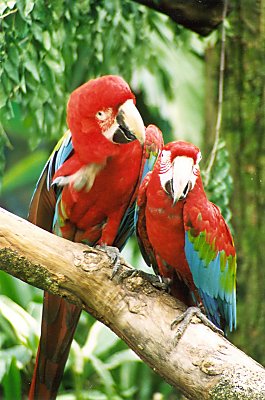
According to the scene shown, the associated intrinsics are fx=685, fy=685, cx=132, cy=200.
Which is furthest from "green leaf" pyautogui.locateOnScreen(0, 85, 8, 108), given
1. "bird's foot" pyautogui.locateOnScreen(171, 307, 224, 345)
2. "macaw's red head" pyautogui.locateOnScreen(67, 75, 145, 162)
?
"bird's foot" pyautogui.locateOnScreen(171, 307, 224, 345)

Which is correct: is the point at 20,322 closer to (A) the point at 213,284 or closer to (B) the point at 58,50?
(B) the point at 58,50

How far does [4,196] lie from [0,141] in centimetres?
273

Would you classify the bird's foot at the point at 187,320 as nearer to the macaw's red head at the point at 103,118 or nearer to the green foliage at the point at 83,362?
the macaw's red head at the point at 103,118

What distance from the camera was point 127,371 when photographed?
9.31 feet

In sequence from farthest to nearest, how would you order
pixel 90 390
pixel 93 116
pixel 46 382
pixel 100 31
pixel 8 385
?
pixel 90 390
pixel 8 385
pixel 100 31
pixel 46 382
pixel 93 116

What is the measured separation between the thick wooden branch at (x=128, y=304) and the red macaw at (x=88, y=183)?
9.3 inches

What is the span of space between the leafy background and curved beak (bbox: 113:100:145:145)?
49 cm

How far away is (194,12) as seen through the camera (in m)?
2.21

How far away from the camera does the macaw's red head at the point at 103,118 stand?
1499 millimetres

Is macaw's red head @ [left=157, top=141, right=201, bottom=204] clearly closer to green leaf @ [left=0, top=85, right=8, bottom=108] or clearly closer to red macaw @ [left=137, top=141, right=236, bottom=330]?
red macaw @ [left=137, top=141, right=236, bottom=330]

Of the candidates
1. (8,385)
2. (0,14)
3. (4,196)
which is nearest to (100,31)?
(0,14)

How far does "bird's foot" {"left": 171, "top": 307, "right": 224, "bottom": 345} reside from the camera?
135 cm

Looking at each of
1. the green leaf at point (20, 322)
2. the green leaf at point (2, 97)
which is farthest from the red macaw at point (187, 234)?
the green leaf at point (20, 322)

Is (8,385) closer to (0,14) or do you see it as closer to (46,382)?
(46,382)
